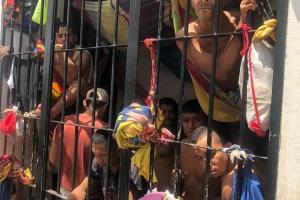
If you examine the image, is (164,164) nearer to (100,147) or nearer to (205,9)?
(100,147)

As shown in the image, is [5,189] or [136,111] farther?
[5,189]

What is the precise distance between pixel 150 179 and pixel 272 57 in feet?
3.49

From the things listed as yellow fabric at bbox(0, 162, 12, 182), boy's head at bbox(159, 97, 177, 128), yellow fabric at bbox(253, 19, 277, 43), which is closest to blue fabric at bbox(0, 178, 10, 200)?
yellow fabric at bbox(0, 162, 12, 182)

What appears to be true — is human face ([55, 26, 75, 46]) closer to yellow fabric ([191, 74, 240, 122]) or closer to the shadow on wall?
yellow fabric ([191, 74, 240, 122])

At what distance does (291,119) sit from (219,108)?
98 centimetres

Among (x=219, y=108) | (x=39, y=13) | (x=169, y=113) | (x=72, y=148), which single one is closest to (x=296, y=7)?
(x=219, y=108)

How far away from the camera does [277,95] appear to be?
6.61 feet

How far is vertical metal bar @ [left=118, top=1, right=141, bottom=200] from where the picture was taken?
9.46 feet

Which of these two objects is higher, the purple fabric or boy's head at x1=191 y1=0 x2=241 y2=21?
boy's head at x1=191 y1=0 x2=241 y2=21

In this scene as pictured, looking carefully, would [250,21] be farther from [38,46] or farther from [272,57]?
[38,46]

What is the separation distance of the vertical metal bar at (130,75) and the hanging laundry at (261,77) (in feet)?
3.15

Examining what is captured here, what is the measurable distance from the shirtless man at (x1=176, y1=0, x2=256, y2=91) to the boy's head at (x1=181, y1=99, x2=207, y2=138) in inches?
13.2

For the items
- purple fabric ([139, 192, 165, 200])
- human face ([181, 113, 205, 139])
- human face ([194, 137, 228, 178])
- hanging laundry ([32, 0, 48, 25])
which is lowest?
purple fabric ([139, 192, 165, 200])

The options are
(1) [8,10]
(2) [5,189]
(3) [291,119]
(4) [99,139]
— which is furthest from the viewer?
(1) [8,10]
